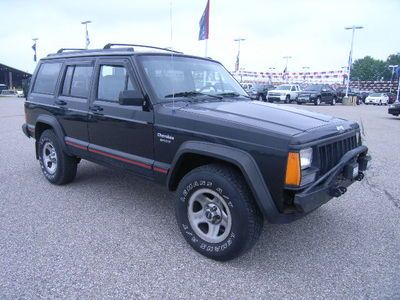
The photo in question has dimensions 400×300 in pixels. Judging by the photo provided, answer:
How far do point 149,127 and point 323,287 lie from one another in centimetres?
218

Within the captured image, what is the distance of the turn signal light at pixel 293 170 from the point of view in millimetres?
2691

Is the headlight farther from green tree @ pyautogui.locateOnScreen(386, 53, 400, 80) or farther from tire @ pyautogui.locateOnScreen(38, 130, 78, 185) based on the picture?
green tree @ pyautogui.locateOnScreen(386, 53, 400, 80)

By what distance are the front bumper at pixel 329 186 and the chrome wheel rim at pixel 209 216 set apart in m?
0.64

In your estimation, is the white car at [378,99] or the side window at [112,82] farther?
the white car at [378,99]

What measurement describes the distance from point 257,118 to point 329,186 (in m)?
0.86

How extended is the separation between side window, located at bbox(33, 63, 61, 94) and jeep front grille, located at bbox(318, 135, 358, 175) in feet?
12.6

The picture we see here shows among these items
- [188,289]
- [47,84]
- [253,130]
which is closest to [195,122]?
[253,130]

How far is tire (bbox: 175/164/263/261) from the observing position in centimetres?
293

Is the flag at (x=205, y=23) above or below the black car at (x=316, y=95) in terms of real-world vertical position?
above

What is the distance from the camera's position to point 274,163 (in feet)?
9.05

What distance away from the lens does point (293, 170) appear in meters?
2.71

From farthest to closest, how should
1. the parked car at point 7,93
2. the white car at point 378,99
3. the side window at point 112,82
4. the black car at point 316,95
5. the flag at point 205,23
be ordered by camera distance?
the white car at point 378,99 → the parked car at point 7,93 → the black car at point 316,95 → the flag at point 205,23 → the side window at point 112,82

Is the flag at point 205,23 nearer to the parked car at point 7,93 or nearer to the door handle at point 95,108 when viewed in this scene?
the door handle at point 95,108

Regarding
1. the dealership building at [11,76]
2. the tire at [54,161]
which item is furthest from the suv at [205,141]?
the dealership building at [11,76]
